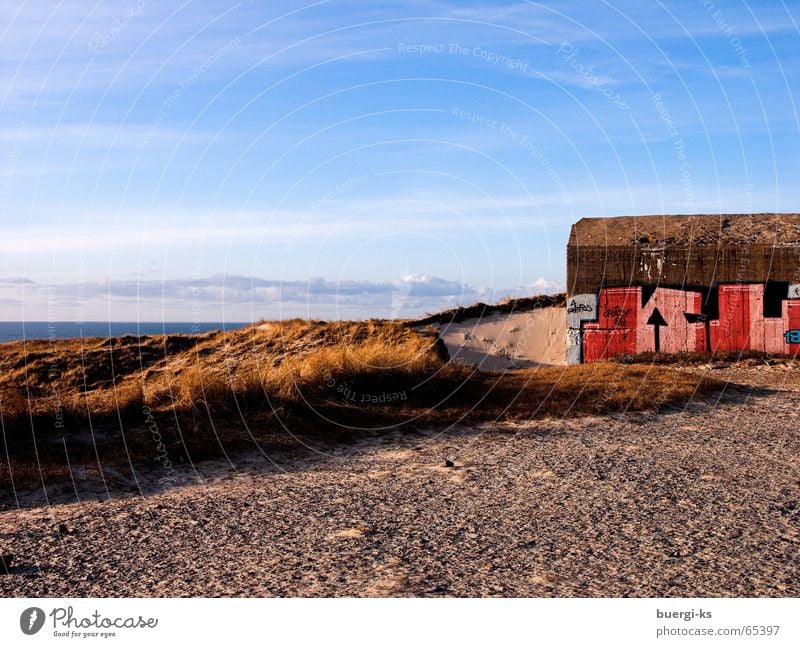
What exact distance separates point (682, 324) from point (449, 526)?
16044mm

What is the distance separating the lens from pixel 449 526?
7.23 m

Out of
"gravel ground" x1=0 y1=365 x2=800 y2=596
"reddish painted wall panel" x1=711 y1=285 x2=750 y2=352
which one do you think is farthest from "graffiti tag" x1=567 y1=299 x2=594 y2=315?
"gravel ground" x1=0 y1=365 x2=800 y2=596

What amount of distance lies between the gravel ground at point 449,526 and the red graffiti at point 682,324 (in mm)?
10519

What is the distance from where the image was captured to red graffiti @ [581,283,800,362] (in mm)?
20984

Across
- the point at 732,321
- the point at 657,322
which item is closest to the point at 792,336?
the point at 732,321

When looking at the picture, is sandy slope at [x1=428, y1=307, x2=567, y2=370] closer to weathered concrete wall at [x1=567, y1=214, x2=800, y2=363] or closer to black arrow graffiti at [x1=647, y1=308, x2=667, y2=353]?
weathered concrete wall at [x1=567, y1=214, x2=800, y2=363]

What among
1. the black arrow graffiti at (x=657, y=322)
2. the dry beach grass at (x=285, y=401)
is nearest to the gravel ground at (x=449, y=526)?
the dry beach grass at (x=285, y=401)

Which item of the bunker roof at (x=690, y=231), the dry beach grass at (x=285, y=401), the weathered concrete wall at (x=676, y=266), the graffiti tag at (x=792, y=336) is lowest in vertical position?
the dry beach grass at (x=285, y=401)

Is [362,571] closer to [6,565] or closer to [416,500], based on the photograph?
[416,500]

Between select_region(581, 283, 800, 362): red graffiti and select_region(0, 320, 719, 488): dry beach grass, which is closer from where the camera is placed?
select_region(0, 320, 719, 488): dry beach grass

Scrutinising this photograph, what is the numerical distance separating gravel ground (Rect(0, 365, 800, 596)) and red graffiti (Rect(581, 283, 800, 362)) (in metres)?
10.5

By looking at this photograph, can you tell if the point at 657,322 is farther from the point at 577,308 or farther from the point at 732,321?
the point at 577,308

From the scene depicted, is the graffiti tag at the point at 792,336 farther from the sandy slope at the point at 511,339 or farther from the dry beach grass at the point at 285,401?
the sandy slope at the point at 511,339

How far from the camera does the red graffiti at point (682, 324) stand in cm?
2098
